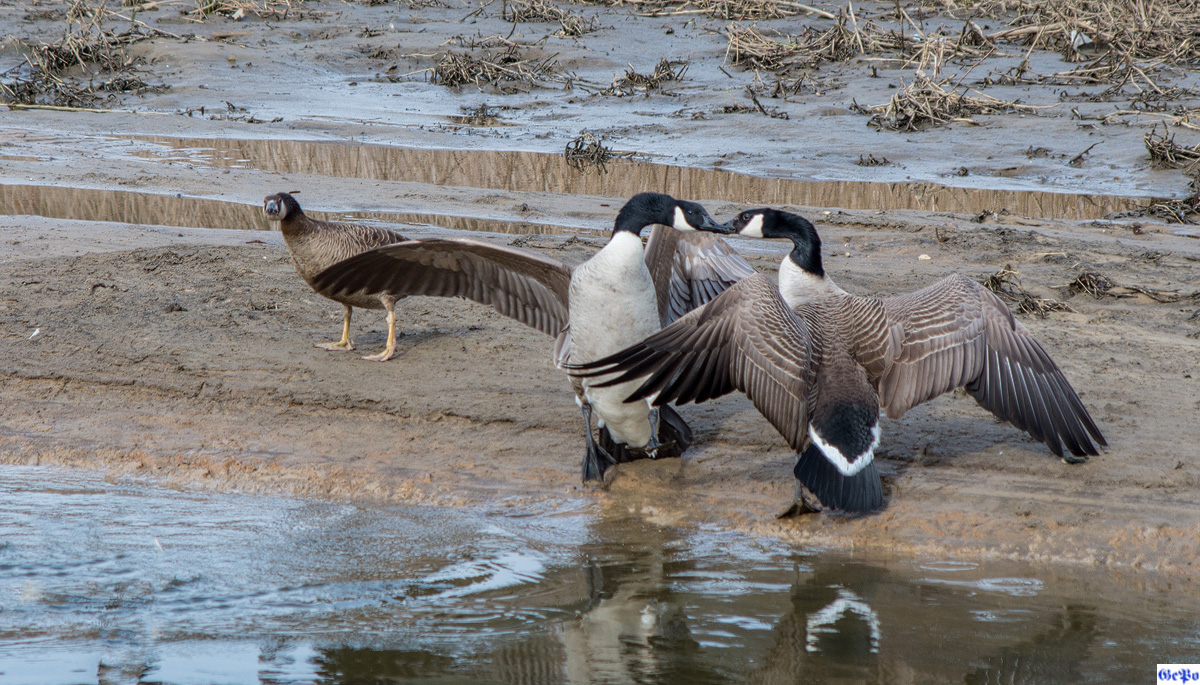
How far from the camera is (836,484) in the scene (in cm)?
405

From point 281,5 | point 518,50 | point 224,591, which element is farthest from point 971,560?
point 281,5

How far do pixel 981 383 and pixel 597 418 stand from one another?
176 centimetres

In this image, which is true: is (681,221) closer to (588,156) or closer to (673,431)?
(673,431)

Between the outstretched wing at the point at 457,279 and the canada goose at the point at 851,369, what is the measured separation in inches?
38.9

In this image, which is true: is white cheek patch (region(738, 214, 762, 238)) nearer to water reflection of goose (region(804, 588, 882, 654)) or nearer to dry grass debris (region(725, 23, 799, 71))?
water reflection of goose (region(804, 588, 882, 654))

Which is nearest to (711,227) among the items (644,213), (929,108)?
(644,213)

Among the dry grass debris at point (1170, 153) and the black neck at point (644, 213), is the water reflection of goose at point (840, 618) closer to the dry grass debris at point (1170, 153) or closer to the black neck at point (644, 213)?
the black neck at point (644, 213)

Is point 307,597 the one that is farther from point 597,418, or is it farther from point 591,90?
point 591,90

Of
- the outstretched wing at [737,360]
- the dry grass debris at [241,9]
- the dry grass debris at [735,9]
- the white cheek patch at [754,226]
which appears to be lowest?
the outstretched wing at [737,360]

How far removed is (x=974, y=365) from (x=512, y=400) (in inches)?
90.1

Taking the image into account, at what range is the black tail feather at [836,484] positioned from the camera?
4.02 metres

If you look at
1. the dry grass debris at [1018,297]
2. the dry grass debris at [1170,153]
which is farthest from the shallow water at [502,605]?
the dry grass debris at [1170,153]

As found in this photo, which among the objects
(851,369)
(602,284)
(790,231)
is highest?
(790,231)

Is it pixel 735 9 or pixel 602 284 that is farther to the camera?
pixel 735 9
